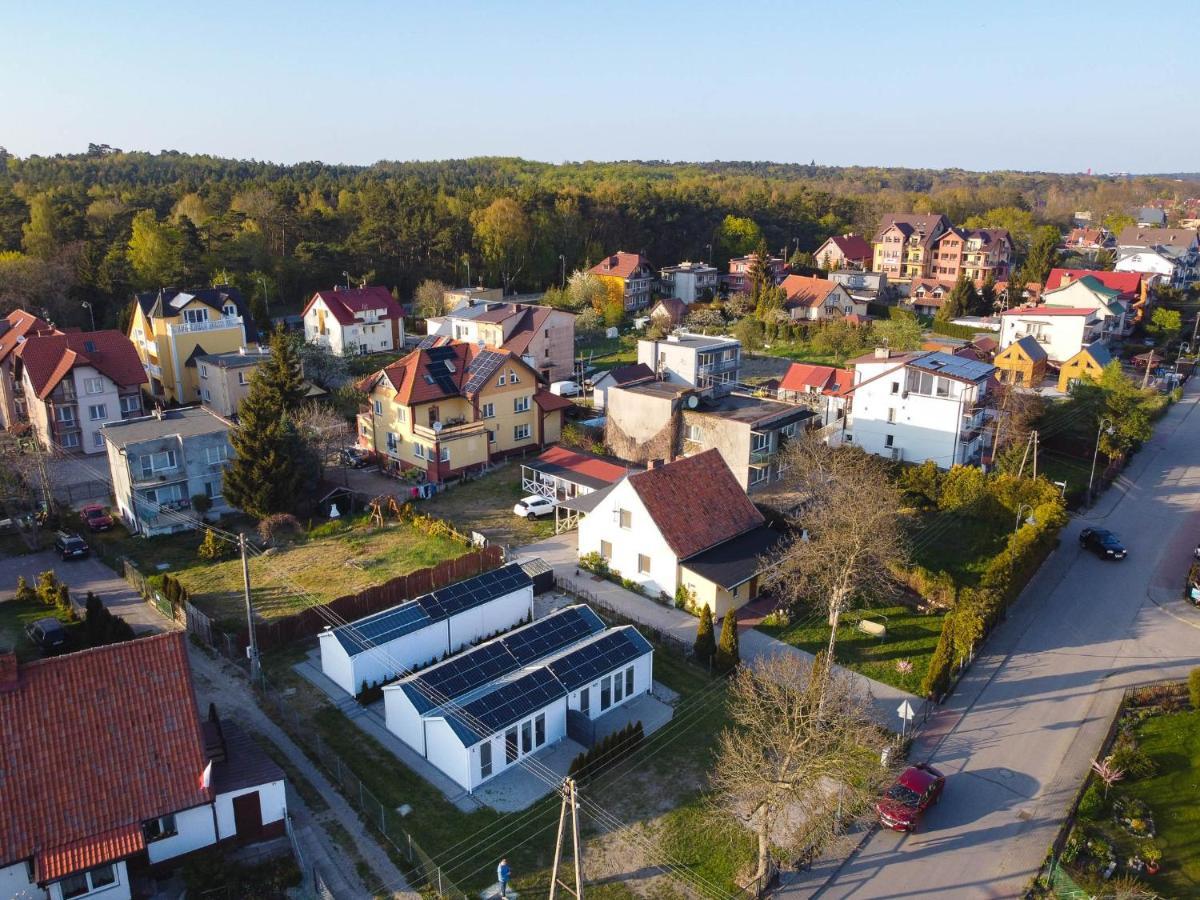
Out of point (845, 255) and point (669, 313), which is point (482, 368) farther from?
point (845, 255)

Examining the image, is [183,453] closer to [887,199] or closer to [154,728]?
[154,728]

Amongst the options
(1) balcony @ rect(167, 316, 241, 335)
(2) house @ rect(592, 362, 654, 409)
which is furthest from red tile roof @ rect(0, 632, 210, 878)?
(1) balcony @ rect(167, 316, 241, 335)

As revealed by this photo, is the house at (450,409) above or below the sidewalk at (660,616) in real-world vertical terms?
above

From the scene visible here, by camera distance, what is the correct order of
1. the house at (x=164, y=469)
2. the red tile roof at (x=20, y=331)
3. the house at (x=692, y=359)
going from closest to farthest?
1. the house at (x=164, y=469)
2. the red tile roof at (x=20, y=331)
3. the house at (x=692, y=359)

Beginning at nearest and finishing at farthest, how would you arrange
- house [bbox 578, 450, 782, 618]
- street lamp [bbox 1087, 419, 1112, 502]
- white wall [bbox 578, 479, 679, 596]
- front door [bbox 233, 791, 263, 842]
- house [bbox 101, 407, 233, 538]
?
1. front door [bbox 233, 791, 263, 842]
2. house [bbox 578, 450, 782, 618]
3. white wall [bbox 578, 479, 679, 596]
4. house [bbox 101, 407, 233, 538]
5. street lamp [bbox 1087, 419, 1112, 502]

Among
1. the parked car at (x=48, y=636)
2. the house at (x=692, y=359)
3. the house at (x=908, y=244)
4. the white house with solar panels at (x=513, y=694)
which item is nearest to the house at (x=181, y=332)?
the house at (x=692, y=359)

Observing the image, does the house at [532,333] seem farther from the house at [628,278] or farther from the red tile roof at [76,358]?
the house at [628,278]

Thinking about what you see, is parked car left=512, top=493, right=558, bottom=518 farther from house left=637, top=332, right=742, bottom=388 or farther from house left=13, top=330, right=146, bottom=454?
house left=13, top=330, right=146, bottom=454
